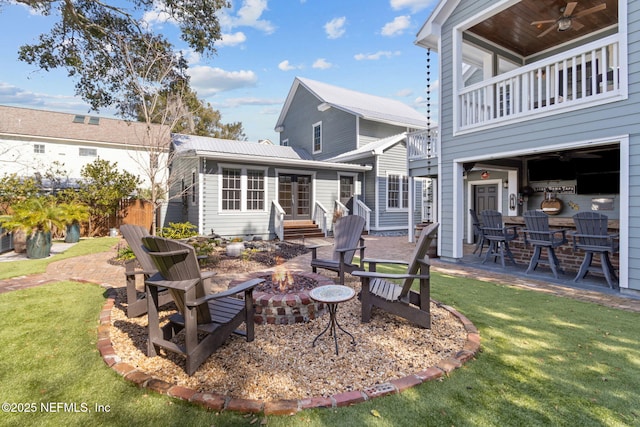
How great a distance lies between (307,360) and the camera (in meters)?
2.56

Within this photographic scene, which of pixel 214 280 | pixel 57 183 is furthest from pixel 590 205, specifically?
pixel 57 183

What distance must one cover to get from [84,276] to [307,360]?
5.05m

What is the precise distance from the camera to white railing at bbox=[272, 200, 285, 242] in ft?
35.6

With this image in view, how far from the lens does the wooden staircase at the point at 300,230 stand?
11.3 metres

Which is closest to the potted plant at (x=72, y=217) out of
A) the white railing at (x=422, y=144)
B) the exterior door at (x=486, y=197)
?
the white railing at (x=422, y=144)

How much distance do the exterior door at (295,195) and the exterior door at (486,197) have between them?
6161mm

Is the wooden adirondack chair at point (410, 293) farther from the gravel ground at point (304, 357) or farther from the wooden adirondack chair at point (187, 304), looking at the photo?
the wooden adirondack chair at point (187, 304)

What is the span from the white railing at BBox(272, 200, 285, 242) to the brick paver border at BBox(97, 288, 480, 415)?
818 cm

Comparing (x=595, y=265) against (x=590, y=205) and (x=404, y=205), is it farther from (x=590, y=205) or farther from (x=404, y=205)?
(x=404, y=205)

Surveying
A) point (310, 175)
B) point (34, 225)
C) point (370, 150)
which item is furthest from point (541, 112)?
point (34, 225)

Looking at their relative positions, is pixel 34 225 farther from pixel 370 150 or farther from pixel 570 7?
pixel 570 7

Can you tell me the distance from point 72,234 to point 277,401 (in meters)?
11.5

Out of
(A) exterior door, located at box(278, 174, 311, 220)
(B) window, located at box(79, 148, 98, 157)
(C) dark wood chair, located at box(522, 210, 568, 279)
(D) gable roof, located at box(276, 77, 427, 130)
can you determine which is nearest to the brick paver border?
(C) dark wood chair, located at box(522, 210, 568, 279)

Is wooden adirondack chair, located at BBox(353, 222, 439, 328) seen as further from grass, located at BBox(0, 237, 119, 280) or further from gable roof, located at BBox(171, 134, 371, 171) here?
gable roof, located at BBox(171, 134, 371, 171)
